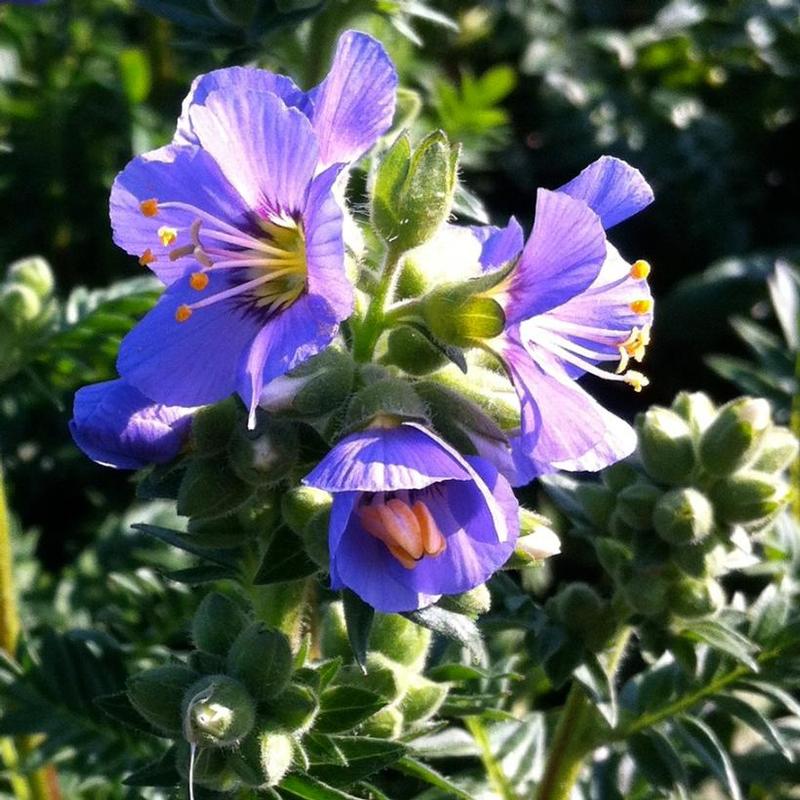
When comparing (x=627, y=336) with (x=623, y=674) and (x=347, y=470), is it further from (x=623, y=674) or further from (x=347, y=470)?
(x=623, y=674)

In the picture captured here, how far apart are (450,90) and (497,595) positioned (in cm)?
151

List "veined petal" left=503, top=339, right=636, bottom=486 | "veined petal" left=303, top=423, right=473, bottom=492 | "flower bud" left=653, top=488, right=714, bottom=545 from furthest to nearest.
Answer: "flower bud" left=653, top=488, right=714, bottom=545
"veined petal" left=503, top=339, right=636, bottom=486
"veined petal" left=303, top=423, right=473, bottom=492

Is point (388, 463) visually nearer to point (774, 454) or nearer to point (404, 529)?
point (404, 529)

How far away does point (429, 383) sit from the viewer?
1.32 meters

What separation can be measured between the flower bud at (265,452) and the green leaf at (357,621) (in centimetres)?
13

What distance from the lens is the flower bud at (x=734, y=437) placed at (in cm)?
159

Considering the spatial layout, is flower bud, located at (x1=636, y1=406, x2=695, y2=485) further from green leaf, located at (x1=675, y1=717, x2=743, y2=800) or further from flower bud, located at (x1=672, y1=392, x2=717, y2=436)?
green leaf, located at (x1=675, y1=717, x2=743, y2=800)

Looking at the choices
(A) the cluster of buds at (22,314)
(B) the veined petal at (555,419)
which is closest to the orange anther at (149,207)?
(B) the veined petal at (555,419)

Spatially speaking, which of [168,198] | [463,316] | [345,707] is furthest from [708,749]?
[168,198]

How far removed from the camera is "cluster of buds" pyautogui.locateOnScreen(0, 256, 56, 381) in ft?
6.49

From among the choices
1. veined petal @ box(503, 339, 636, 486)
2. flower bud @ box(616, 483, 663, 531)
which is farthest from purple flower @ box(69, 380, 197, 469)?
flower bud @ box(616, 483, 663, 531)

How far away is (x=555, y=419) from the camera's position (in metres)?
1.22

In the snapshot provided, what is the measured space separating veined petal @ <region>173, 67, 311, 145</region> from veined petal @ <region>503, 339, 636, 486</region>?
1.04ft

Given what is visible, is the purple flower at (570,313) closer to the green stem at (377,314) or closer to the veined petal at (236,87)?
the green stem at (377,314)
